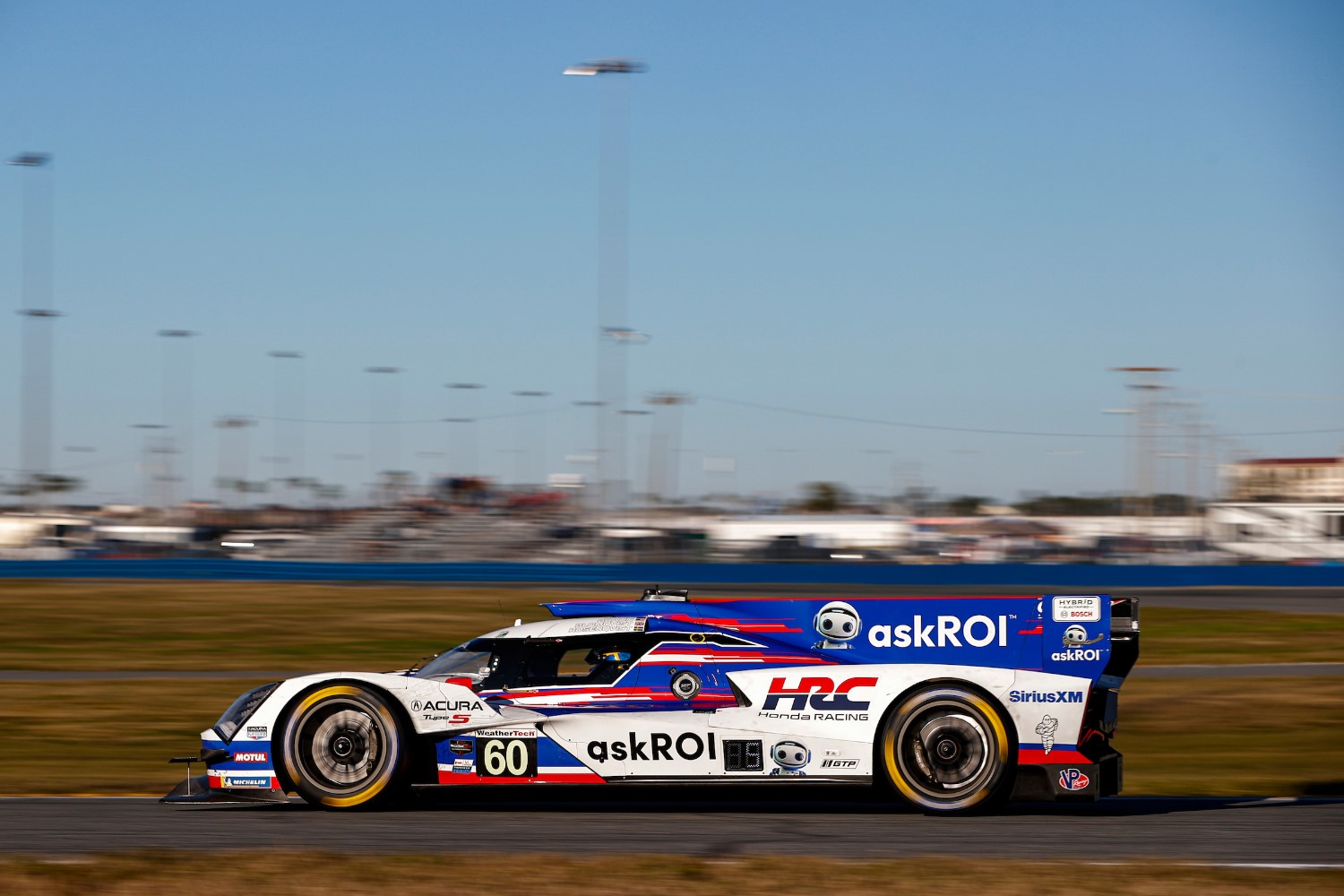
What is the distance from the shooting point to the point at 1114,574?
3375 cm

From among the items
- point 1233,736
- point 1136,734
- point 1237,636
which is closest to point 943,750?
point 1136,734

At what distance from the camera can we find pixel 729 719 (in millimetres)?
7727

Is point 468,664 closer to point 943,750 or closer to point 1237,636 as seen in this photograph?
point 943,750

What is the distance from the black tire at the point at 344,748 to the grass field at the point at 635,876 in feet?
4.23

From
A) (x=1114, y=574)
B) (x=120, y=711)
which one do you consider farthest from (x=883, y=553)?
(x=120, y=711)

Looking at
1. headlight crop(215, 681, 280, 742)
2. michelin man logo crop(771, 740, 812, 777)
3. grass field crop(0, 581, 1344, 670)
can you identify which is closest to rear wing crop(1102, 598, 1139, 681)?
michelin man logo crop(771, 740, 812, 777)

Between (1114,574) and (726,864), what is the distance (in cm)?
2949

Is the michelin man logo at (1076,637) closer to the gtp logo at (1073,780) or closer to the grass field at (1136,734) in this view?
the gtp logo at (1073,780)

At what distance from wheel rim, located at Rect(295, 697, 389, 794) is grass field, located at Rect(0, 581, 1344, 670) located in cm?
1035

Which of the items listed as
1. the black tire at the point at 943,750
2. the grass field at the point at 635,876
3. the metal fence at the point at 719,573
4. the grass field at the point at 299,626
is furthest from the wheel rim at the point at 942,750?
the metal fence at the point at 719,573

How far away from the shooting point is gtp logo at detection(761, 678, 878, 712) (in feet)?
25.3

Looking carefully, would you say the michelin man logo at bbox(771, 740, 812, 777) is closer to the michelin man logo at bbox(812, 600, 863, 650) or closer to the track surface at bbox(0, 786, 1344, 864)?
the track surface at bbox(0, 786, 1344, 864)

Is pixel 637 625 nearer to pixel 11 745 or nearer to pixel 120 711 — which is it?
pixel 11 745

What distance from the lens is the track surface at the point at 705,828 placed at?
6.75 meters
